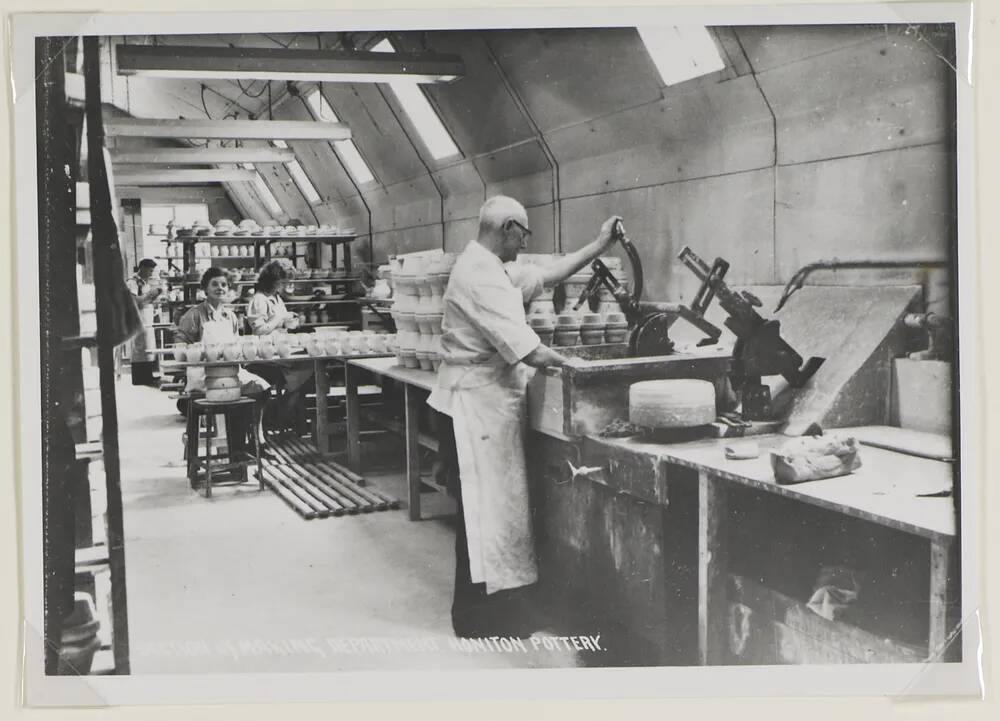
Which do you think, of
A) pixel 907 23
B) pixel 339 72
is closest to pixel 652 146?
pixel 907 23

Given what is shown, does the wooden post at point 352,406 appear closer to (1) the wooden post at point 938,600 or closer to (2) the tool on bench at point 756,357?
(2) the tool on bench at point 756,357

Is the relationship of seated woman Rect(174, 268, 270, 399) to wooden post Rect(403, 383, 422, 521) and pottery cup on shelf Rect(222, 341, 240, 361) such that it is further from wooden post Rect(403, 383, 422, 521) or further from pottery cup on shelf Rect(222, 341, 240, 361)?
wooden post Rect(403, 383, 422, 521)

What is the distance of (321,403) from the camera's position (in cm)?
511

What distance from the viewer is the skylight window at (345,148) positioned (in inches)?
151

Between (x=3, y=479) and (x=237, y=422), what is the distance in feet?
6.98

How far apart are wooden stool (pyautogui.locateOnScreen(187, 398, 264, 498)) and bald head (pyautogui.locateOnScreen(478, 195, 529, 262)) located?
7.10 feet

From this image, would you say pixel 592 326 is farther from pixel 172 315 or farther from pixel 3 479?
pixel 172 315

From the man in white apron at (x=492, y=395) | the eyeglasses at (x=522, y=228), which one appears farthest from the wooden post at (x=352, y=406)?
the eyeglasses at (x=522, y=228)

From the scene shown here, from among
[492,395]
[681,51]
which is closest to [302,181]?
Answer: [492,395]

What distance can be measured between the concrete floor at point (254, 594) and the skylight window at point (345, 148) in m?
1.37

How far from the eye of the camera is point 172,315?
26.2 ft

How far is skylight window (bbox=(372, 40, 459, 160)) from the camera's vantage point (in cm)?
345

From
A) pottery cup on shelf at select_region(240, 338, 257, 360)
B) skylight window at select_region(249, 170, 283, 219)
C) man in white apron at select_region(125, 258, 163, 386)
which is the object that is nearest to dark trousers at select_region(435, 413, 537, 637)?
man in white apron at select_region(125, 258, 163, 386)

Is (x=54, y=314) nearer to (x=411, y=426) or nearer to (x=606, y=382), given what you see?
(x=606, y=382)
